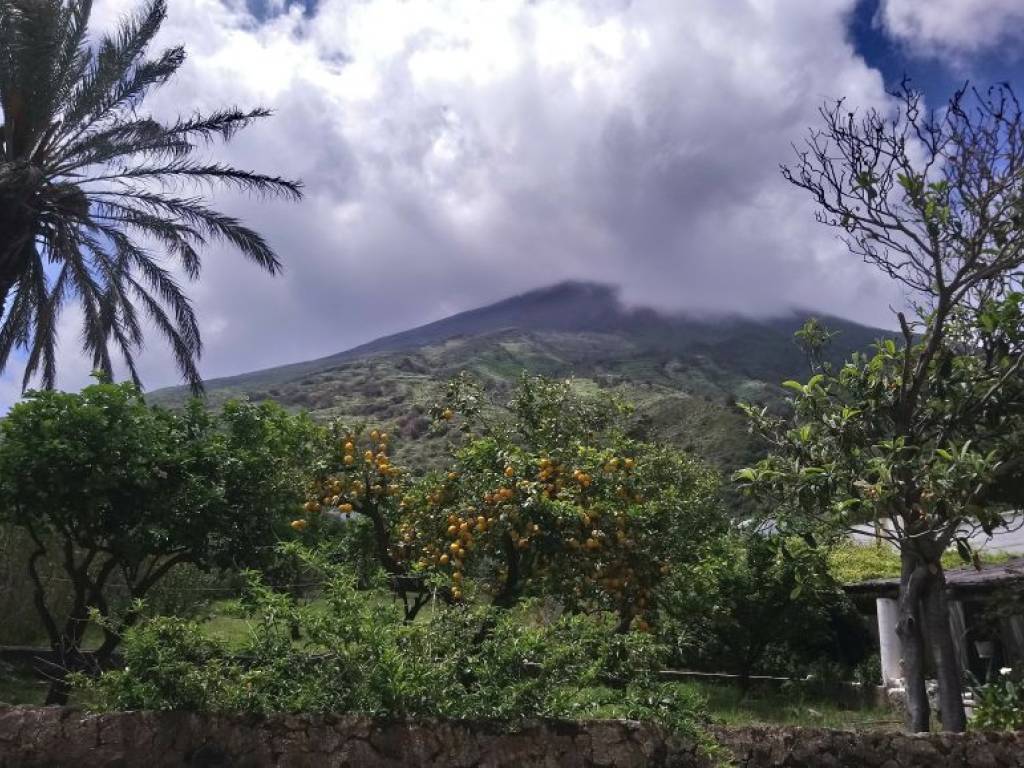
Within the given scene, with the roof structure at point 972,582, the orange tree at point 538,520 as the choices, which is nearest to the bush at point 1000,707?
the roof structure at point 972,582

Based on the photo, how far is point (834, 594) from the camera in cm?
1598

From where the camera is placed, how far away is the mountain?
178 ft

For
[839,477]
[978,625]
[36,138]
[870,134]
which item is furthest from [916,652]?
[36,138]

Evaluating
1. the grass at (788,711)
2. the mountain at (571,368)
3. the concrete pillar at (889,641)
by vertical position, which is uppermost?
the mountain at (571,368)

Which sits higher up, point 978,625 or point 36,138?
point 36,138

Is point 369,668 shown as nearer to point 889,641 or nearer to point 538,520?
point 538,520

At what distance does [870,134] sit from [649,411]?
5332cm

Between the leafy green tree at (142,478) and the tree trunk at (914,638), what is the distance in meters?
5.89

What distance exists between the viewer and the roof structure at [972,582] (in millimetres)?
13438

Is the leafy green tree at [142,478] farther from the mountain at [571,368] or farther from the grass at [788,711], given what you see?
the grass at [788,711]

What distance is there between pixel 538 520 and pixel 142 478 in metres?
4.49

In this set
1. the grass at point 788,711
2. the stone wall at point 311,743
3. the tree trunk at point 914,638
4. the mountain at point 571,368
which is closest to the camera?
the stone wall at point 311,743

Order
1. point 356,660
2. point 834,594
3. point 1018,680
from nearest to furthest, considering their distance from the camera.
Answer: point 356,660, point 1018,680, point 834,594

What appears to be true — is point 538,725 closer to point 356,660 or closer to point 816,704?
point 356,660
